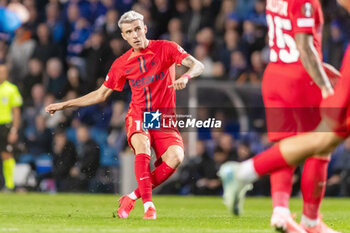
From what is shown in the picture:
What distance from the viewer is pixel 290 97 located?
7.10 meters

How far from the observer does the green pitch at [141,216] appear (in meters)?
7.94

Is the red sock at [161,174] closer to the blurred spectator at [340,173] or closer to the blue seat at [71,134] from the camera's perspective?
the blurred spectator at [340,173]

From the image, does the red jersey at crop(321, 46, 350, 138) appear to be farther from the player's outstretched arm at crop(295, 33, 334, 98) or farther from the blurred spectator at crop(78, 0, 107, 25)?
the blurred spectator at crop(78, 0, 107, 25)

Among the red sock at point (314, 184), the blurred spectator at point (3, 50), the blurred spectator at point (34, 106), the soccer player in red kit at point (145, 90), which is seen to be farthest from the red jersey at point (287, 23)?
the blurred spectator at point (3, 50)

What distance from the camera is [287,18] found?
7.11 meters

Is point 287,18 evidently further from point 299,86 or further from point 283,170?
point 283,170

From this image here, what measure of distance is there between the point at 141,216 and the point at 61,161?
22.7 ft

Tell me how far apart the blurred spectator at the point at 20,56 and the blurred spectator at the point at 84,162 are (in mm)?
2484

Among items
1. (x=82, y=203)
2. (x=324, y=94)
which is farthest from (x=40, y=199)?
(x=324, y=94)

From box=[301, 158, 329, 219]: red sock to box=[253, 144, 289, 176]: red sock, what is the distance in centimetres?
73

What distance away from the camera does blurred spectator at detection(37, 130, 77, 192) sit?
1648 centimetres

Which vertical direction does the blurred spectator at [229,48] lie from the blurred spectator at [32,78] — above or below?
above

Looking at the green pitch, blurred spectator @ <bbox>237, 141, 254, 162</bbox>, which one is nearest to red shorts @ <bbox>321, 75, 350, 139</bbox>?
Answer: the green pitch

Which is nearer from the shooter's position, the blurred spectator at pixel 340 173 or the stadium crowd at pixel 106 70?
the blurred spectator at pixel 340 173
